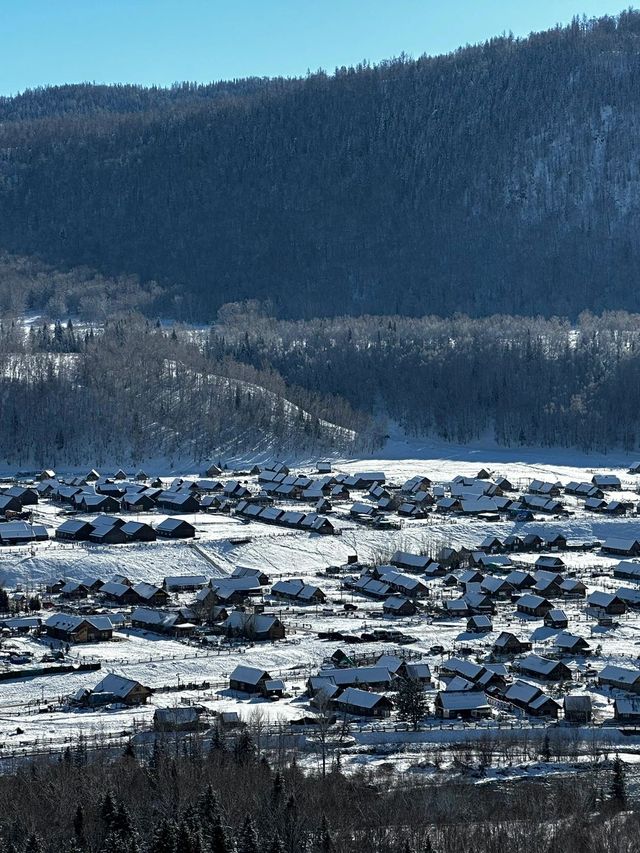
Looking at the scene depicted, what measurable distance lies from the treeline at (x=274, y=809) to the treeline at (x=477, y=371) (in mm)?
79221

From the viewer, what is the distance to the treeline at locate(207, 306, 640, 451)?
390 ft

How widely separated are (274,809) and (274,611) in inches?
913

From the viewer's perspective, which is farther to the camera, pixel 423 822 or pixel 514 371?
pixel 514 371


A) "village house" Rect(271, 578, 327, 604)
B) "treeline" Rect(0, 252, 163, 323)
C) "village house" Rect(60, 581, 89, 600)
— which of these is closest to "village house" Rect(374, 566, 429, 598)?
"village house" Rect(271, 578, 327, 604)

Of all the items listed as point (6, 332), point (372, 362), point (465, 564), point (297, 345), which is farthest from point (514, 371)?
point (465, 564)

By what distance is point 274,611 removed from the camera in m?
56.3

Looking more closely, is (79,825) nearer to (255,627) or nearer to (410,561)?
(255,627)

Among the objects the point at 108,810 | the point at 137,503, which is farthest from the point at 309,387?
the point at 108,810

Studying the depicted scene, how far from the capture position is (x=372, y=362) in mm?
137750

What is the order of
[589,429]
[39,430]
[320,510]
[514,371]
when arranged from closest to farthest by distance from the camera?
1. [320,510]
2. [39,430]
3. [589,429]
4. [514,371]

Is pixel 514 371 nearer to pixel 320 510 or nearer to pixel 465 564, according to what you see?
pixel 320 510

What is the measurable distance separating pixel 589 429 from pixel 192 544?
176ft

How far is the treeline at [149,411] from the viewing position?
10144cm

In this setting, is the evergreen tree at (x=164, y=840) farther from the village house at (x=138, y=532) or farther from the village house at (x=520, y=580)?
the village house at (x=138, y=532)
